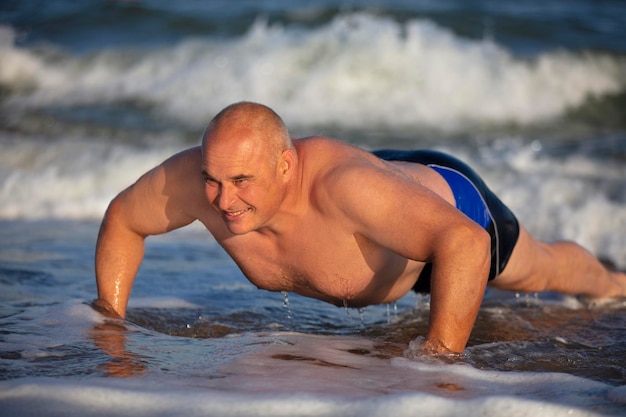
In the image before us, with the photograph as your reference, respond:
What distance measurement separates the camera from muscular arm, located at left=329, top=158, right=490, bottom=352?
3.93m

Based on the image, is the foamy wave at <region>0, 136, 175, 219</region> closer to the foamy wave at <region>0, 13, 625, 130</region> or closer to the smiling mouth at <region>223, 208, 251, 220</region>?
the foamy wave at <region>0, 13, 625, 130</region>

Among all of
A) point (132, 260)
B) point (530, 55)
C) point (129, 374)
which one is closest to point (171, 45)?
point (530, 55)

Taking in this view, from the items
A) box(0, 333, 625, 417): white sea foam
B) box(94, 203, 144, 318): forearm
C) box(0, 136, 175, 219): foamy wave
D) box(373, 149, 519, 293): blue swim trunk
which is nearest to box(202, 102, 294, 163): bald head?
box(0, 333, 625, 417): white sea foam

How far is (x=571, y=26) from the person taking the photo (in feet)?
47.7

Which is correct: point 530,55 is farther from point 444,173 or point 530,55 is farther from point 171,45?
point 444,173

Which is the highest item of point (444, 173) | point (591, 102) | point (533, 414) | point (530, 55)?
point (530, 55)

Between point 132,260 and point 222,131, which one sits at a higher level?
point 222,131

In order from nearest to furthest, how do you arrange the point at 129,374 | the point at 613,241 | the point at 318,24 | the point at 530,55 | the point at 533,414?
the point at 533,414 → the point at 129,374 → the point at 613,241 → the point at 530,55 → the point at 318,24

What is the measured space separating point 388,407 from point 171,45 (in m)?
11.5

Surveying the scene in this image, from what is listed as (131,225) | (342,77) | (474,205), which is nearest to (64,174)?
(342,77)

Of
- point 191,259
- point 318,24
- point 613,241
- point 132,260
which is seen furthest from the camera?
point 318,24

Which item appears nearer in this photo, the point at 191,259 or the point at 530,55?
the point at 191,259

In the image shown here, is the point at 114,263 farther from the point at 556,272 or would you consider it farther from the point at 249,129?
the point at 556,272

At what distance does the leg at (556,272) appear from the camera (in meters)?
5.38
